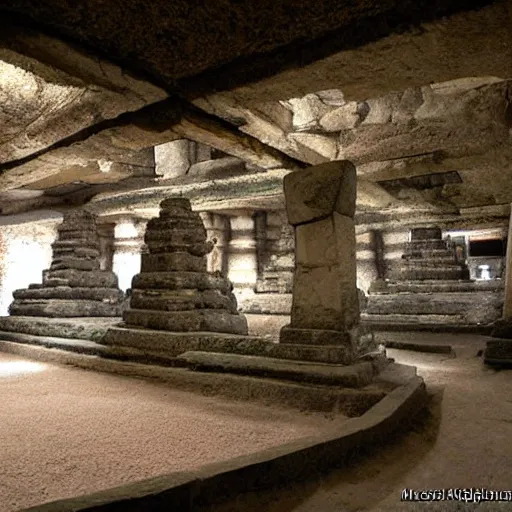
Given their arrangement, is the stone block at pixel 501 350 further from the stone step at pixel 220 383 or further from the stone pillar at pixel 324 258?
the stone step at pixel 220 383

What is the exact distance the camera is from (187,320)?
15.6 ft

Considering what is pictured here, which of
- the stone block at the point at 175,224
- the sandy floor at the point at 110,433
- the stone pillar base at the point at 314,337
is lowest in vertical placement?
the sandy floor at the point at 110,433

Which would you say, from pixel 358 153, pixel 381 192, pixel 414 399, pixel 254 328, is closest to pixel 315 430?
pixel 414 399

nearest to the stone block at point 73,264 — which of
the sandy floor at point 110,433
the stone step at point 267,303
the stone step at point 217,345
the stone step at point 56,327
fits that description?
the stone step at point 56,327

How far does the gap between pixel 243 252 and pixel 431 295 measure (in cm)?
462

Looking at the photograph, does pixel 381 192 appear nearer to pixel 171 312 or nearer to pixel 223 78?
pixel 171 312

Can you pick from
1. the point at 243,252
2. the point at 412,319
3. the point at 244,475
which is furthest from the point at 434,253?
the point at 244,475

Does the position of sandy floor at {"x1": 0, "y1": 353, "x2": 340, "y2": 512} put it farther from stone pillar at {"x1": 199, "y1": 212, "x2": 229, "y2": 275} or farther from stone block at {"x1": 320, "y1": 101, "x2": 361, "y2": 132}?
stone pillar at {"x1": 199, "y1": 212, "x2": 229, "y2": 275}

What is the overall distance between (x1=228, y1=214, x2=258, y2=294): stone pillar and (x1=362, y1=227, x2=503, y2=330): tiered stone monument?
3.11 metres

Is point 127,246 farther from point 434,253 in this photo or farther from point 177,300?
point 434,253

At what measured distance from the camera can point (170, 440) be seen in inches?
98.4

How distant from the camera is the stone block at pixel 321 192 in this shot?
381cm

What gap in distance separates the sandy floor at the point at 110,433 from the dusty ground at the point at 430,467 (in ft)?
1.61

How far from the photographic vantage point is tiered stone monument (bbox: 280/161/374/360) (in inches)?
148
